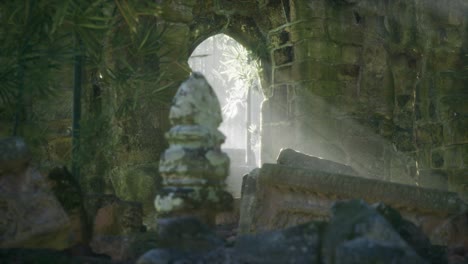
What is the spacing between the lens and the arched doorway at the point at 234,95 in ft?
36.3

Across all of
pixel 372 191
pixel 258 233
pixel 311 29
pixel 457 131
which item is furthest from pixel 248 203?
pixel 311 29

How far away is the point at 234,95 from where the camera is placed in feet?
65.7

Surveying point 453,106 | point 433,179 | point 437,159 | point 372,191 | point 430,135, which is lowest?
point 433,179

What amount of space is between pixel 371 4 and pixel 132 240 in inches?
212

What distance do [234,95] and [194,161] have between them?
1747 centimetres

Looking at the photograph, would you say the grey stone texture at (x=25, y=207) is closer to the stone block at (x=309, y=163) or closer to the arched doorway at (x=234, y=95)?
the stone block at (x=309, y=163)

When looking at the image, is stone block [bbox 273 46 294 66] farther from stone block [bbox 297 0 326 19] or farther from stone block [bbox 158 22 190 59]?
stone block [bbox 158 22 190 59]

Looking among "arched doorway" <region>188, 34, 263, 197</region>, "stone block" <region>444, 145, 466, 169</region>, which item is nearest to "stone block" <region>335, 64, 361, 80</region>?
"arched doorway" <region>188, 34, 263, 197</region>

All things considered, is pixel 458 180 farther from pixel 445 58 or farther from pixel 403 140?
pixel 445 58

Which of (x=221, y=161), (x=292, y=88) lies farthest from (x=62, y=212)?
(x=292, y=88)

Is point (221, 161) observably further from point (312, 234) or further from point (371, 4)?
point (371, 4)

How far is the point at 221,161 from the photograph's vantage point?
8.71 ft

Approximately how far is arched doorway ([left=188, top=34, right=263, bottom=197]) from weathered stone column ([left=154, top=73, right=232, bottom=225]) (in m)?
5.37

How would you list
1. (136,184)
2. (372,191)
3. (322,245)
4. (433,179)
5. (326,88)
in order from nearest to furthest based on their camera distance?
1. (322,245)
2. (372,191)
3. (136,184)
4. (433,179)
5. (326,88)
